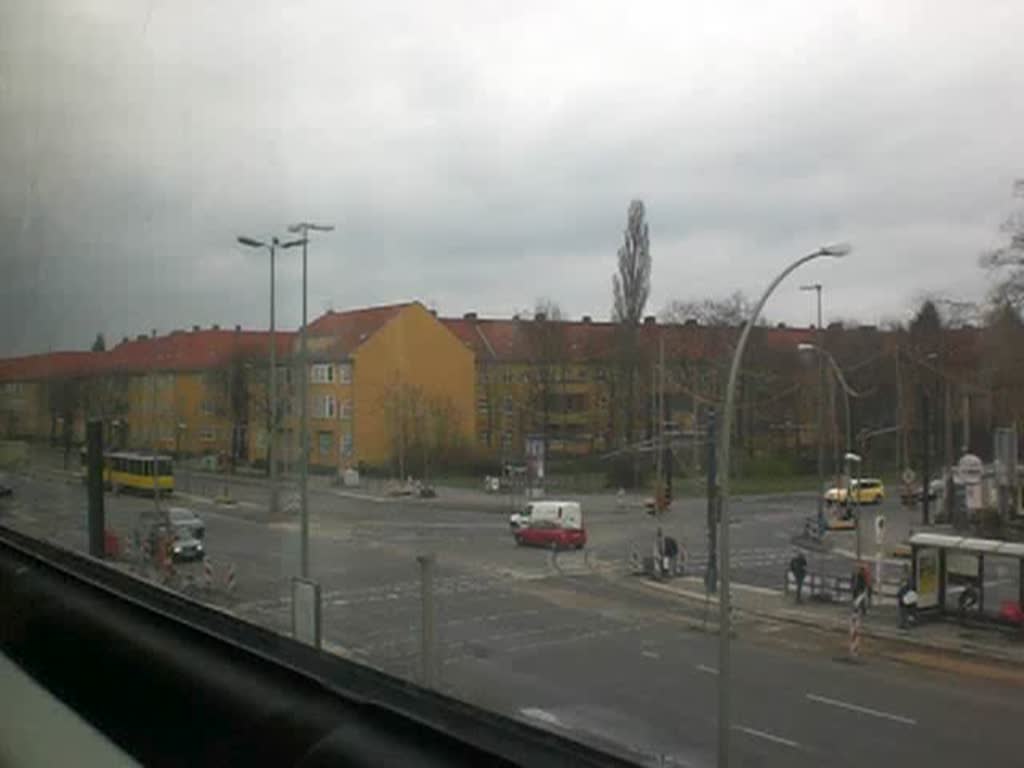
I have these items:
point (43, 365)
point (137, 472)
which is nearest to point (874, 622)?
point (137, 472)

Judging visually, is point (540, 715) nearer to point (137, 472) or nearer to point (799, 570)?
point (799, 570)

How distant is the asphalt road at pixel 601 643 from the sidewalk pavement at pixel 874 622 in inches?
1.2

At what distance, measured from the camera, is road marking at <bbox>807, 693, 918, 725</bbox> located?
1.16 metres

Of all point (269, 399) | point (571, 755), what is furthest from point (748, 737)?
point (269, 399)

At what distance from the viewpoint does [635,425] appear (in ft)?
5.49

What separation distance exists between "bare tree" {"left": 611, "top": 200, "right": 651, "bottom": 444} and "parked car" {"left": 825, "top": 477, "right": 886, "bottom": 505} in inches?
13.7

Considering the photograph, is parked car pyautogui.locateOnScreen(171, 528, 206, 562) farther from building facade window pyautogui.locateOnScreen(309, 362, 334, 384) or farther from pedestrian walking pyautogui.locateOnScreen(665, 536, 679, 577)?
pedestrian walking pyautogui.locateOnScreen(665, 536, 679, 577)

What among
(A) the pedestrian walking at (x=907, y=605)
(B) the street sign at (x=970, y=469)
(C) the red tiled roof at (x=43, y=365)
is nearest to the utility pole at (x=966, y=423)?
(B) the street sign at (x=970, y=469)

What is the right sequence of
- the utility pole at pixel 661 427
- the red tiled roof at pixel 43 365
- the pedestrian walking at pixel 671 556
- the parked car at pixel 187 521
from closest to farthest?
1. the utility pole at pixel 661 427
2. the pedestrian walking at pixel 671 556
3. the parked car at pixel 187 521
4. the red tiled roof at pixel 43 365

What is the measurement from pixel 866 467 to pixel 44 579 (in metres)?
2.15

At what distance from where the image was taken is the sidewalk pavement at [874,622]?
1218mm

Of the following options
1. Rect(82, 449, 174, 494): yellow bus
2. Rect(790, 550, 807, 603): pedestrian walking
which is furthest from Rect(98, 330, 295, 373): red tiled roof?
Rect(790, 550, 807, 603): pedestrian walking

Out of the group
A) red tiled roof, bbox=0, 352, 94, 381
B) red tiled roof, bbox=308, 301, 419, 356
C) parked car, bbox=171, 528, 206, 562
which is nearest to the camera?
red tiled roof, bbox=308, 301, 419, 356

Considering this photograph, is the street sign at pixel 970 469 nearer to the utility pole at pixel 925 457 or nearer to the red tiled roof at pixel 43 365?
the utility pole at pixel 925 457
